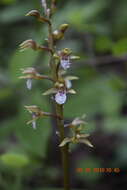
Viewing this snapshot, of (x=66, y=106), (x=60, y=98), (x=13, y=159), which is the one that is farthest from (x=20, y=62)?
(x=60, y=98)

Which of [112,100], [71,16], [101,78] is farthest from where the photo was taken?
[101,78]

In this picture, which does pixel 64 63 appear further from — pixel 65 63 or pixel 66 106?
pixel 66 106

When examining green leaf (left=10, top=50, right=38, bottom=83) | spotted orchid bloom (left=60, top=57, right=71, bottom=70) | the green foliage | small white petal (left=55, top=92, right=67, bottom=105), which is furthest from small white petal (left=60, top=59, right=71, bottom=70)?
green leaf (left=10, top=50, right=38, bottom=83)

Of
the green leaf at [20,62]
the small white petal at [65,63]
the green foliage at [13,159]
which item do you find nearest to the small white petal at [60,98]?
the small white petal at [65,63]

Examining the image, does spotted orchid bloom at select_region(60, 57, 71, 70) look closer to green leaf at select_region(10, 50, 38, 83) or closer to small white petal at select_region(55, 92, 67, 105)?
small white petal at select_region(55, 92, 67, 105)

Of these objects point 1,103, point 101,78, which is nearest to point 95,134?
point 101,78

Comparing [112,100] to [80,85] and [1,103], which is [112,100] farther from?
[1,103]
